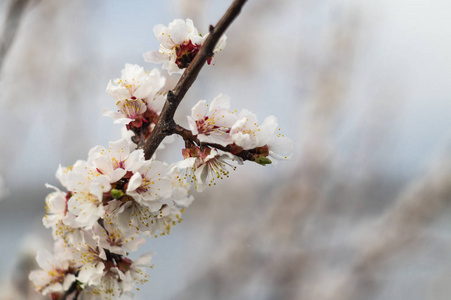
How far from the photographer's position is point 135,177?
51 cm

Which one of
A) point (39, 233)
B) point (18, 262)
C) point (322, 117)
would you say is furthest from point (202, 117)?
point (322, 117)

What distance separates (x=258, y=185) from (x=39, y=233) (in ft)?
4.59

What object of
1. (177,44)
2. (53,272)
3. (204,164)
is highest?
(177,44)

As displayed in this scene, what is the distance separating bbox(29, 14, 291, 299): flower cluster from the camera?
1.77 ft

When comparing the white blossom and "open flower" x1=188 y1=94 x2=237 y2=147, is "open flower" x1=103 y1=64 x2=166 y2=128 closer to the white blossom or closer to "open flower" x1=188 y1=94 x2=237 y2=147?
"open flower" x1=188 y1=94 x2=237 y2=147

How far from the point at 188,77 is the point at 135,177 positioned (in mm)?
144

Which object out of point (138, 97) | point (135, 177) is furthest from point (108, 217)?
point (138, 97)

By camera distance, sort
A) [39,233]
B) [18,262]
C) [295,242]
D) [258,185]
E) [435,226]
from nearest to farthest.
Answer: [18,262], [39,233], [435,226], [295,242], [258,185]

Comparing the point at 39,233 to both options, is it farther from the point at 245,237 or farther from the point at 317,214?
the point at 317,214

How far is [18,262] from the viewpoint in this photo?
1230mm

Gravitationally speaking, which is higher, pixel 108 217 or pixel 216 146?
pixel 216 146

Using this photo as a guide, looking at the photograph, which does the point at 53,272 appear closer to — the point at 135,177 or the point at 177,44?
the point at 135,177

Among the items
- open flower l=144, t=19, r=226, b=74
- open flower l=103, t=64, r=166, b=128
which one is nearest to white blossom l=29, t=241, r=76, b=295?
open flower l=103, t=64, r=166, b=128

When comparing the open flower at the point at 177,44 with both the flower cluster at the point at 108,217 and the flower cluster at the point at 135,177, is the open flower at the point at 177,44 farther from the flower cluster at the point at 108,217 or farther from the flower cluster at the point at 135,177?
the flower cluster at the point at 108,217
